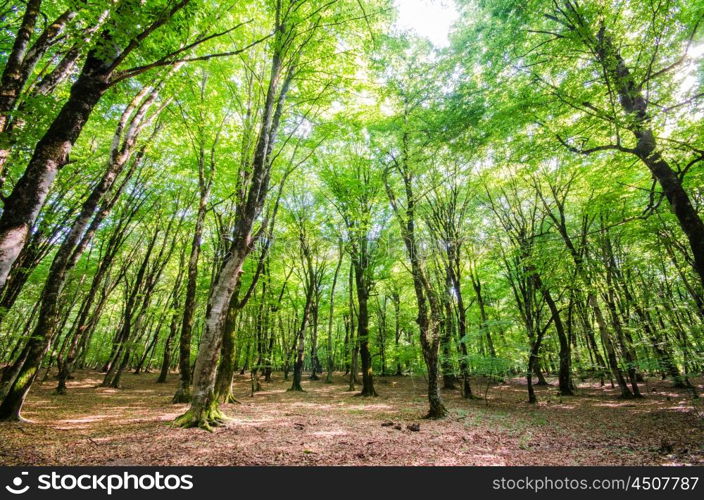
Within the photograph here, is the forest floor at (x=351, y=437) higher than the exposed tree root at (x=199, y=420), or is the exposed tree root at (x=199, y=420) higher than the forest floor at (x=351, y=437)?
the exposed tree root at (x=199, y=420)

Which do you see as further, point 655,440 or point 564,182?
point 564,182

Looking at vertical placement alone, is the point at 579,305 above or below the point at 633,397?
above

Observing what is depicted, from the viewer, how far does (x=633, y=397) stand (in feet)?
41.9

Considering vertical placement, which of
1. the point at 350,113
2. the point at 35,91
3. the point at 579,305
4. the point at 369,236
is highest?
the point at 350,113

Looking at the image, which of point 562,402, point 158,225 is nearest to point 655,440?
point 562,402

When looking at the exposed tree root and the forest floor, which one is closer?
the forest floor

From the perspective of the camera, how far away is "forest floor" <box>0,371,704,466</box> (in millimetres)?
4910

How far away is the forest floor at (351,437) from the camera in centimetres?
491

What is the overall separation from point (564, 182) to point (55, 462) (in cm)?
1901

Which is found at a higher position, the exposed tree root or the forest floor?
the exposed tree root

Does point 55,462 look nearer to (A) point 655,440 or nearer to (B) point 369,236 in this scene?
(A) point 655,440

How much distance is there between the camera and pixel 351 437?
6.50 m

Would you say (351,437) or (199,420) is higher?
(199,420)

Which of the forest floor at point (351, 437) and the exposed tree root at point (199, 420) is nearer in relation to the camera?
the forest floor at point (351, 437)
